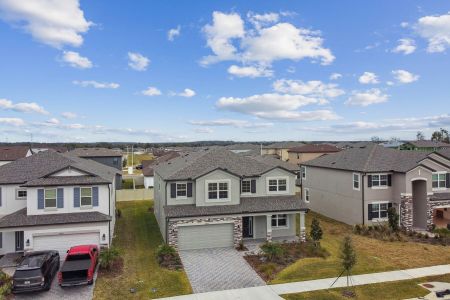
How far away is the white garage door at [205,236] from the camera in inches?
866

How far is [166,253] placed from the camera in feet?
65.8

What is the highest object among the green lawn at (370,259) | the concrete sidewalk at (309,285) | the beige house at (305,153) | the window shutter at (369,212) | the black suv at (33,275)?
the beige house at (305,153)

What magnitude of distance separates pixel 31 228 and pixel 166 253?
326 inches

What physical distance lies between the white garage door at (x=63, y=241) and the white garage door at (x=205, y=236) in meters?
5.56

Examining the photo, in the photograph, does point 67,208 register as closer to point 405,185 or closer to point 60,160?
point 60,160

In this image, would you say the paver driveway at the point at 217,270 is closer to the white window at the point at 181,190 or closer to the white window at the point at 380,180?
the white window at the point at 181,190

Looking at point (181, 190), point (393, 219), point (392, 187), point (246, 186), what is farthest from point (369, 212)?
point (181, 190)

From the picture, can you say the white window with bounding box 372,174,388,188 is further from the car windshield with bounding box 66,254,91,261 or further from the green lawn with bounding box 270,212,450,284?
the car windshield with bounding box 66,254,91,261

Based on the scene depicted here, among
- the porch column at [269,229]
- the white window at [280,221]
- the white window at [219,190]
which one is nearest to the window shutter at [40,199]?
the white window at [219,190]

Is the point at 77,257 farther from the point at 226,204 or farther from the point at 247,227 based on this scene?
the point at 247,227

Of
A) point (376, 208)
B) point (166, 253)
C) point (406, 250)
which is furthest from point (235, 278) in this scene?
point (376, 208)

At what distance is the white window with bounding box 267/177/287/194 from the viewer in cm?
2525

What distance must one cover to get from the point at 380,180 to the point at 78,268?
947 inches

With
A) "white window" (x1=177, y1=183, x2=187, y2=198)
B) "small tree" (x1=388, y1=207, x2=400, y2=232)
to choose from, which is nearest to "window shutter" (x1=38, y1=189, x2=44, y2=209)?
"white window" (x1=177, y1=183, x2=187, y2=198)
